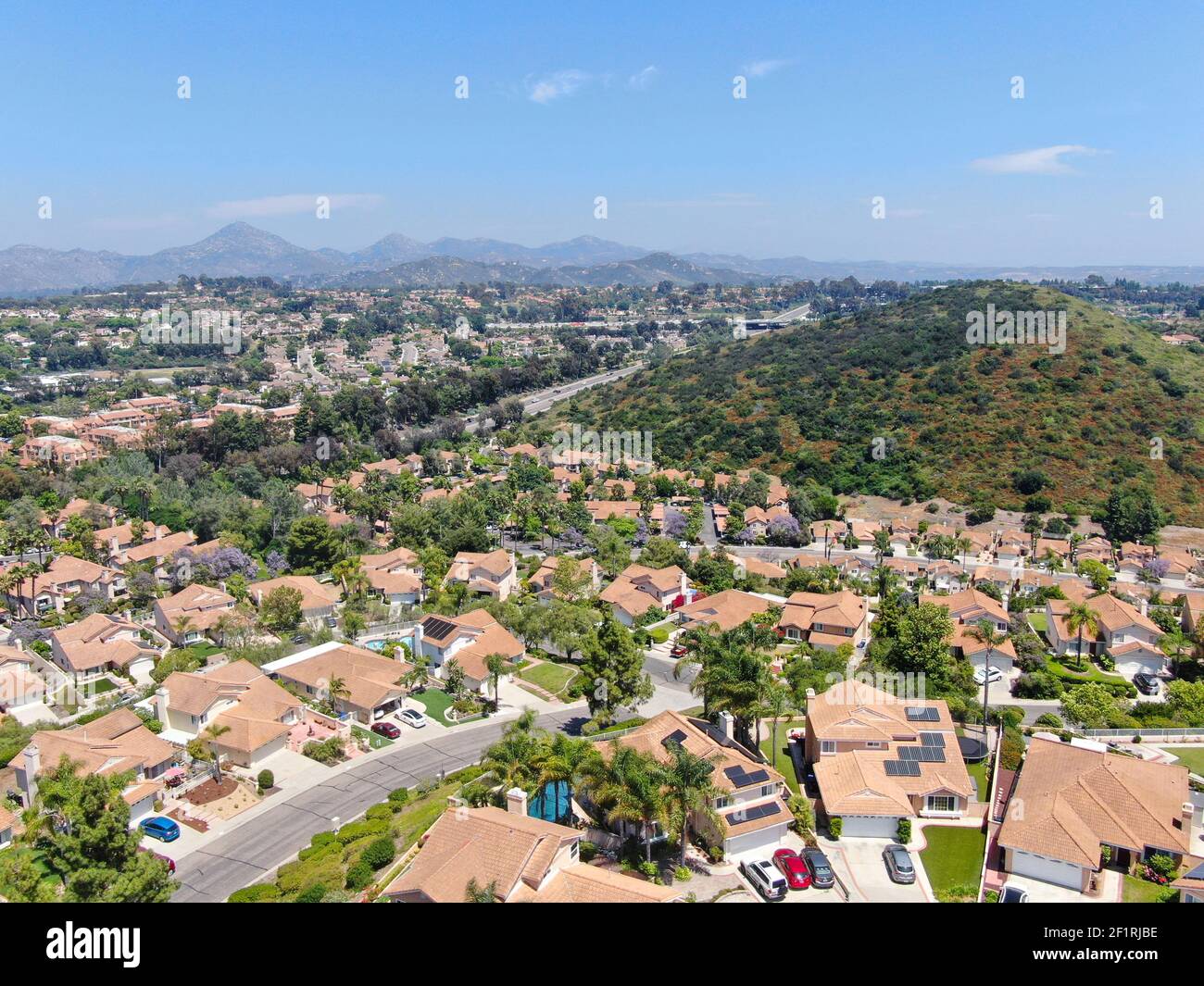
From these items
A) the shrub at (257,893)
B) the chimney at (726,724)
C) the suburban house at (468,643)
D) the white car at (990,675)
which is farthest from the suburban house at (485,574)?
the shrub at (257,893)

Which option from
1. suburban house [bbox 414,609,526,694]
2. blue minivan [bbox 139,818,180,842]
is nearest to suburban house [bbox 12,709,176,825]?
blue minivan [bbox 139,818,180,842]

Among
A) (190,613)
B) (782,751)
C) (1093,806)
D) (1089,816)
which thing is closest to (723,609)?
(782,751)

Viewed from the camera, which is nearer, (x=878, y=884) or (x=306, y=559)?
(x=878, y=884)

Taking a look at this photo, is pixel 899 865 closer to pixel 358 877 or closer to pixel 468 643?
pixel 358 877

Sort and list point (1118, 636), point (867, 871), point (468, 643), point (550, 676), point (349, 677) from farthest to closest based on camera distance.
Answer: point (1118, 636) → point (550, 676) → point (468, 643) → point (349, 677) → point (867, 871)

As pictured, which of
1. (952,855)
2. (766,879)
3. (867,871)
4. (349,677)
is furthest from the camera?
(349,677)
